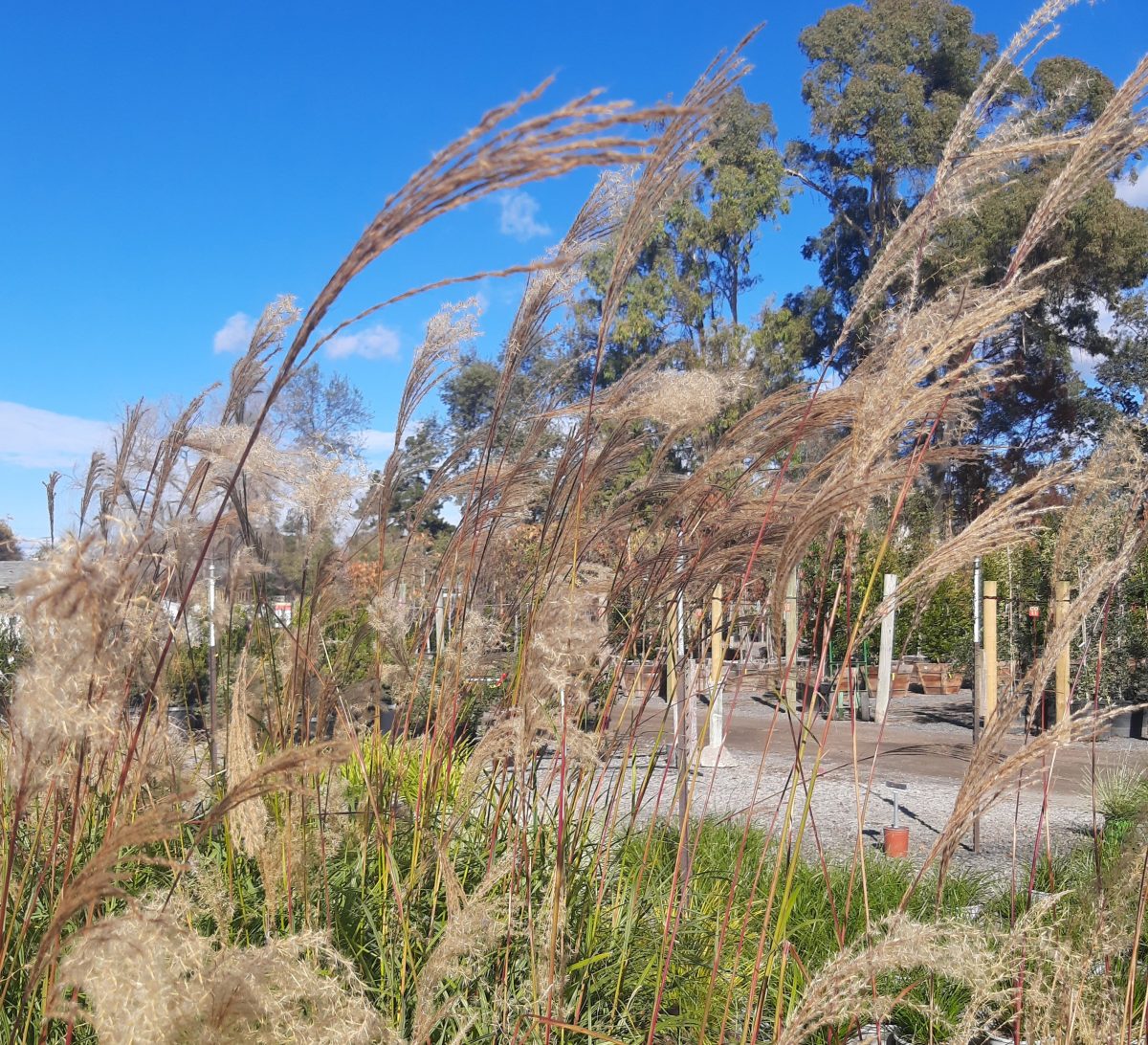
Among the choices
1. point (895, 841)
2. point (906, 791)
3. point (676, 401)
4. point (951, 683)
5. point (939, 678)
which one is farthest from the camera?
point (939, 678)

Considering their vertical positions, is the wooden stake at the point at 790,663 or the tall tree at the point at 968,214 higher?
the tall tree at the point at 968,214

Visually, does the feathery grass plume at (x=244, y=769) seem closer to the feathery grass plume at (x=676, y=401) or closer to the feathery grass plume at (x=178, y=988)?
the feathery grass plume at (x=178, y=988)

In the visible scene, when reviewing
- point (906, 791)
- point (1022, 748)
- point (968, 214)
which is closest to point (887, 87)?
point (968, 214)

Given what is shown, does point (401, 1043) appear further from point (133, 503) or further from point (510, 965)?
point (133, 503)

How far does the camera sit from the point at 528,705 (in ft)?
5.11

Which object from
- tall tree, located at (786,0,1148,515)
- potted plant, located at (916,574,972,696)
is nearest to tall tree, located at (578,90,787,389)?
tall tree, located at (786,0,1148,515)

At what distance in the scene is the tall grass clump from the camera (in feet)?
3.48

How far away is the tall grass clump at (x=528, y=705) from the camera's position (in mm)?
1060

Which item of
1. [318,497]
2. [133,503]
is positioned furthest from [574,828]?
[133,503]

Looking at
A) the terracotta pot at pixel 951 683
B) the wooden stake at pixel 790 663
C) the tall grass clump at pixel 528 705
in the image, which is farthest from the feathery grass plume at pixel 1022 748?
the terracotta pot at pixel 951 683

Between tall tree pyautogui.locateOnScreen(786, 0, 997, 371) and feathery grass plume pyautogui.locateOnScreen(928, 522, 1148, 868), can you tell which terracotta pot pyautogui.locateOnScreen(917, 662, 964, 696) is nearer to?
tall tree pyautogui.locateOnScreen(786, 0, 997, 371)

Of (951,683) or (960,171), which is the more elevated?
(960,171)

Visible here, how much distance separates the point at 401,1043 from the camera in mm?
1299

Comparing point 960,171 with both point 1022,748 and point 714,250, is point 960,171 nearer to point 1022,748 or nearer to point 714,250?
point 1022,748
